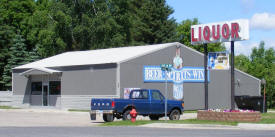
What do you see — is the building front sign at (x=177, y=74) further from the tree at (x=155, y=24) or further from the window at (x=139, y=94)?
the tree at (x=155, y=24)

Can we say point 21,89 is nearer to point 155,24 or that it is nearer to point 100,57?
point 100,57

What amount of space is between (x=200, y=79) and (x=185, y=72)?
5.68 feet

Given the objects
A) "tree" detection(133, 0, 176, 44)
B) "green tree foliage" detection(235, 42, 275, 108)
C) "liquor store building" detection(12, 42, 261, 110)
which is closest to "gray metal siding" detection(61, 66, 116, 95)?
"liquor store building" detection(12, 42, 261, 110)

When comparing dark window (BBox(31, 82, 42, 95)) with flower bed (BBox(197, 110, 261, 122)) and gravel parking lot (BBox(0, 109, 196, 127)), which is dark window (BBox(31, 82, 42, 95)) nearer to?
gravel parking lot (BBox(0, 109, 196, 127))

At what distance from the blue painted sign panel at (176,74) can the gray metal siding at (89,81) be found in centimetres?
290

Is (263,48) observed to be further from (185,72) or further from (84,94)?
(84,94)

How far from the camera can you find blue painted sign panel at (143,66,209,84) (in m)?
41.9

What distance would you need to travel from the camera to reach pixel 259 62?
72188mm

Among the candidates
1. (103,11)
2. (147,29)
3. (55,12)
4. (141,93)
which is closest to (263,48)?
(147,29)

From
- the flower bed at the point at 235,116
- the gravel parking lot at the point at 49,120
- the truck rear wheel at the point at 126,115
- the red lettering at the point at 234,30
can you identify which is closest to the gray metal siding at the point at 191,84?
the gravel parking lot at the point at 49,120

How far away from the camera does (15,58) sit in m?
65.1

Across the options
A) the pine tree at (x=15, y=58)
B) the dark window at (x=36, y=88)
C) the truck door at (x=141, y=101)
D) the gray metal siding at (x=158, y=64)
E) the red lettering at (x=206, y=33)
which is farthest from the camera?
the pine tree at (x=15, y=58)

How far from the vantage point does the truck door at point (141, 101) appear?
28828mm

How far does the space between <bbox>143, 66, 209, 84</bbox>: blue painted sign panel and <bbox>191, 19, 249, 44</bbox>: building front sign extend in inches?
516
